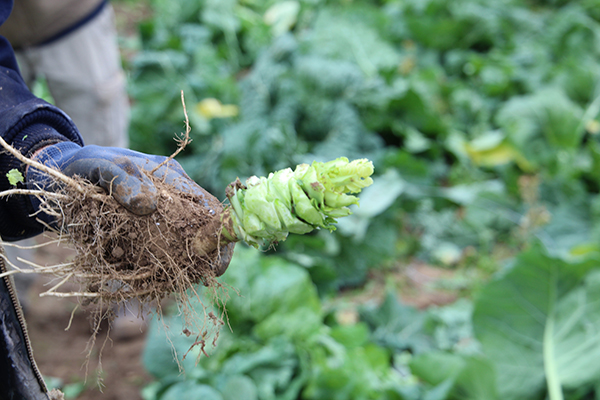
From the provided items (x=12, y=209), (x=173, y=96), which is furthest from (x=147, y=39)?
(x=12, y=209)

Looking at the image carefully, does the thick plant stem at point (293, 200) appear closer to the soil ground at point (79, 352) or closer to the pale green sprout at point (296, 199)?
the pale green sprout at point (296, 199)

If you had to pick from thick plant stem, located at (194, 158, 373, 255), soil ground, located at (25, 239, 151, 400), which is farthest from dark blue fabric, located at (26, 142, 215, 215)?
soil ground, located at (25, 239, 151, 400)

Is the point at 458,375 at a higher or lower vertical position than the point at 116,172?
lower

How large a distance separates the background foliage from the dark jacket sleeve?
123cm

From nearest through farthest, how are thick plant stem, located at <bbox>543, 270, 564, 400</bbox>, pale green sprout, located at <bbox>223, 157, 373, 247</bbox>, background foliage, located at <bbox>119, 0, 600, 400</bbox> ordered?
pale green sprout, located at <bbox>223, 157, 373, 247</bbox> → thick plant stem, located at <bbox>543, 270, 564, 400</bbox> → background foliage, located at <bbox>119, 0, 600, 400</bbox>

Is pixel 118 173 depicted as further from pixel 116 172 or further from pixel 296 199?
pixel 296 199

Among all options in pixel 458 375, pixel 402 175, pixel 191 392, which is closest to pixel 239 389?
pixel 191 392

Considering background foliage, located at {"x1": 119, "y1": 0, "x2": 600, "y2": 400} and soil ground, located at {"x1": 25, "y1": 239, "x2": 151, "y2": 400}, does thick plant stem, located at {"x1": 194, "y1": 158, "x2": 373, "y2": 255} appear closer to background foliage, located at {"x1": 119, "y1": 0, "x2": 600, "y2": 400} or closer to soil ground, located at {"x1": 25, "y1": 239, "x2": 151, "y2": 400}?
background foliage, located at {"x1": 119, "y1": 0, "x2": 600, "y2": 400}

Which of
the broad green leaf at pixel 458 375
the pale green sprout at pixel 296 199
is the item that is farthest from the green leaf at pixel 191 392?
the pale green sprout at pixel 296 199

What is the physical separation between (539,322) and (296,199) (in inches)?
78.9

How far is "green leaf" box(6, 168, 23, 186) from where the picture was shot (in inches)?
54.4

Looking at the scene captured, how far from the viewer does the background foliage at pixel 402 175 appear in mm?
2488

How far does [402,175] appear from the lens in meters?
4.21

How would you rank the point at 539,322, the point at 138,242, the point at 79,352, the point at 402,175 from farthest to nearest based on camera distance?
the point at 402,175
the point at 79,352
the point at 539,322
the point at 138,242
